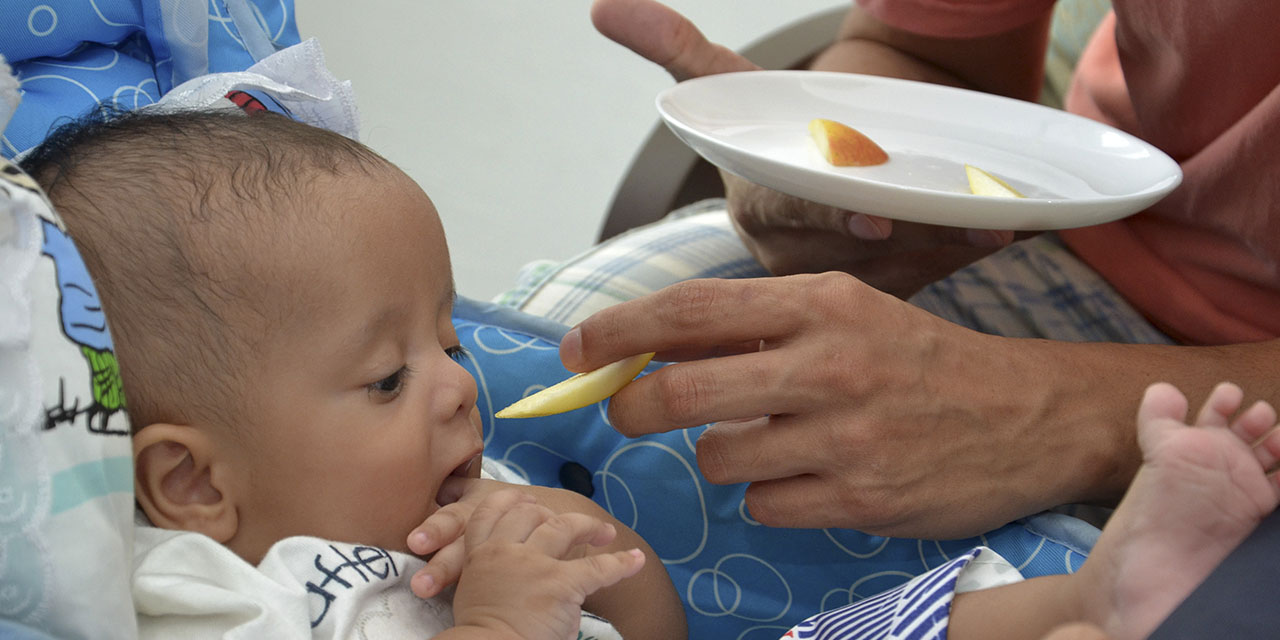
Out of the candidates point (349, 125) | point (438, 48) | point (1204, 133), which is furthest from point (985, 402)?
point (438, 48)

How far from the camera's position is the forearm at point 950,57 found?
1.34m

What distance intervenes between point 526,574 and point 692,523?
13.4 inches

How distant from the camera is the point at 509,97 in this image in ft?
9.05

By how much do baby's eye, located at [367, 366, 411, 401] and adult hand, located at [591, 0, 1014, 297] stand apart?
50cm

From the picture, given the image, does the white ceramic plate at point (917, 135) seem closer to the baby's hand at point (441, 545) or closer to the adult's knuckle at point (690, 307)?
the adult's knuckle at point (690, 307)

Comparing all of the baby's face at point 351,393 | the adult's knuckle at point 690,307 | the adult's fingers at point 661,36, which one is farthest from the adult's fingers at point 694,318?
the adult's fingers at point 661,36

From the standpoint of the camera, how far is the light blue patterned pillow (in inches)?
35.4

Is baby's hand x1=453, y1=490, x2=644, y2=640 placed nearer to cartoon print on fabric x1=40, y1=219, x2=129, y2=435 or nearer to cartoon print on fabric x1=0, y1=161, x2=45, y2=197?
cartoon print on fabric x1=40, y1=219, x2=129, y2=435

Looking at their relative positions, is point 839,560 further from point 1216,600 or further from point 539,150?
point 539,150

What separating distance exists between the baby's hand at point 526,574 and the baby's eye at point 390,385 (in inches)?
4.1

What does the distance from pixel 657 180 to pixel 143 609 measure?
3.16ft

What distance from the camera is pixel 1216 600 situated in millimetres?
524

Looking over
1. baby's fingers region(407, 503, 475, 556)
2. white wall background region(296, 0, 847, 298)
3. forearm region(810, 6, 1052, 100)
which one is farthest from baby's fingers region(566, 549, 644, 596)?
white wall background region(296, 0, 847, 298)

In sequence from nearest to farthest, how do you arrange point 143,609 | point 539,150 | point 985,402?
point 143,609
point 985,402
point 539,150
